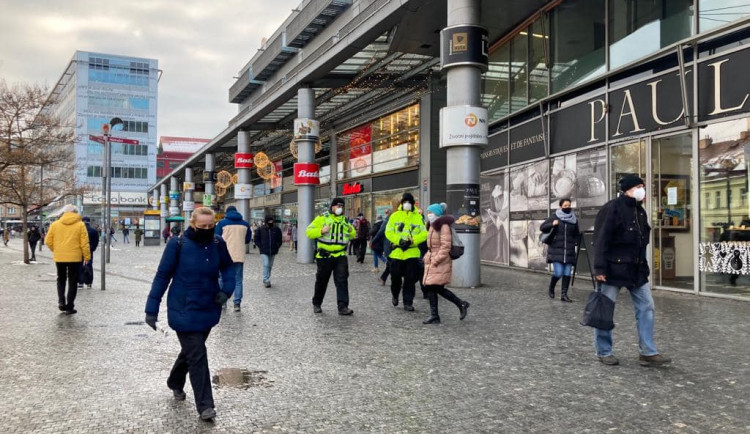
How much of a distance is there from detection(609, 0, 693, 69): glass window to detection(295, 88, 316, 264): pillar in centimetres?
1085

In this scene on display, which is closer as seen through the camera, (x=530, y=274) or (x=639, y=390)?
(x=639, y=390)

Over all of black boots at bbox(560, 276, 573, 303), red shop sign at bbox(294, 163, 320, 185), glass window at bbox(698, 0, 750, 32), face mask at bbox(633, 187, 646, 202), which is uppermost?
glass window at bbox(698, 0, 750, 32)

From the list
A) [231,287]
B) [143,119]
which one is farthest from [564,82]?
[143,119]

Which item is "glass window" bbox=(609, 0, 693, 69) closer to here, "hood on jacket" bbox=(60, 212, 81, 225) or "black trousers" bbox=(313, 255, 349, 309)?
"black trousers" bbox=(313, 255, 349, 309)

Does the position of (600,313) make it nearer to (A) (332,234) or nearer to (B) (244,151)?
(A) (332,234)

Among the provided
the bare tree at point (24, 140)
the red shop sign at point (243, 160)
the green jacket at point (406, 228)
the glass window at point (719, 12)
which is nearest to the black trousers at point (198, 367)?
the green jacket at point (406, 228)

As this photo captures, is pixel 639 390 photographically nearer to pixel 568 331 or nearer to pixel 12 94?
pixel 568 331

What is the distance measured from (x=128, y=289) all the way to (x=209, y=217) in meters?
9.32

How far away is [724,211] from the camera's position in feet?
33.3

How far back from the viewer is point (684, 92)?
10.5 metres

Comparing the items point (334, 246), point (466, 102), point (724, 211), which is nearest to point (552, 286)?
point (724, 211)

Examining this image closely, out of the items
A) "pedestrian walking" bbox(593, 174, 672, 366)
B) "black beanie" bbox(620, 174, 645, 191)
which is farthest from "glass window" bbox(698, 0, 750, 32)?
"pedestrian walking" bbox(593, 174, 672, 366)

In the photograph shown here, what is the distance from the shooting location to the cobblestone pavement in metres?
4.18

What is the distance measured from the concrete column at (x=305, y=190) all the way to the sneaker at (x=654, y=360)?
613 inches
